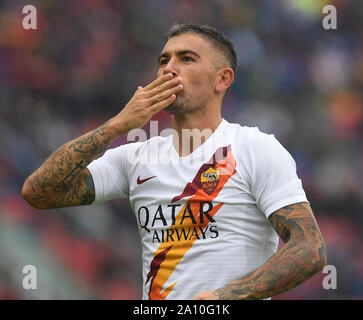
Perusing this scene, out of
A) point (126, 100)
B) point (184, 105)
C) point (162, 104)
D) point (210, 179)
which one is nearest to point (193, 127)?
point (184, 105)

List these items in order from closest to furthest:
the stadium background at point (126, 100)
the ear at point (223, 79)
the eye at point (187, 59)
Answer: the eye at point (187, 59), the ear at point (223, 79), the stadium background at point (126, 100)

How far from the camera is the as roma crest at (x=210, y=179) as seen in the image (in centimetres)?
319

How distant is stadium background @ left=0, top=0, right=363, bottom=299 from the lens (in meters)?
7.07

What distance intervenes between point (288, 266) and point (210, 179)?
0.71 m

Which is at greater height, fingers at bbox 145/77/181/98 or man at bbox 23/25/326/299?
fingers at bbox 145/77/181/98

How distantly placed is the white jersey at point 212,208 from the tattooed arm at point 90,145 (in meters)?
0.32

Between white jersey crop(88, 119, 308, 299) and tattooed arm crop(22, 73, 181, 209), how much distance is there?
1.04 ft

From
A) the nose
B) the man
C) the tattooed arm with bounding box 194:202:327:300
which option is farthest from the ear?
the tattooed arm with bounding box 194:202:327:300

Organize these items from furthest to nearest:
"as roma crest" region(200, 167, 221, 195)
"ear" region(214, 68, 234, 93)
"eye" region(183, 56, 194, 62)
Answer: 1. "ear" region(214, 68, 234, 93)
2. "eye" region(183, 56, 194, 62)
3. "as roma crest" region(200, 167, 221, 195)

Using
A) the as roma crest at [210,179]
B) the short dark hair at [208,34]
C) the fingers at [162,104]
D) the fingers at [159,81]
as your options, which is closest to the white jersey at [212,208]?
the as roma crest at [210,179]

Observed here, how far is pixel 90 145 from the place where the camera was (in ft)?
10.9

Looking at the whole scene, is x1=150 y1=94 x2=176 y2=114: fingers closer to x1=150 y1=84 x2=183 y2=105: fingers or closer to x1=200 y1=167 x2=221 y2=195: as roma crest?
x1=150 y1=84 x2=183 y2=105: fingers

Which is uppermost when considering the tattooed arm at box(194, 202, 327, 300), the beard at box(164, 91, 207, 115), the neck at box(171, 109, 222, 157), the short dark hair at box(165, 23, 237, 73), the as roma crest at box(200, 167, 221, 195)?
the short dark hair at box(165, 23, 237, 73)

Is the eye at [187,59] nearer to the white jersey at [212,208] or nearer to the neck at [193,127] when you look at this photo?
the neck at [193,127]
